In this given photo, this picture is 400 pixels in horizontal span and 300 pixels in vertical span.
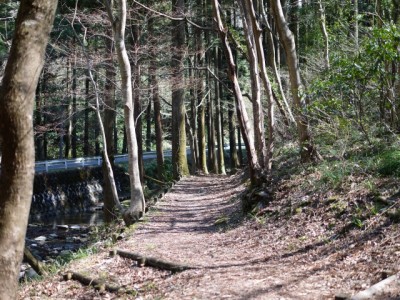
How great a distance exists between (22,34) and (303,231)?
538 cm

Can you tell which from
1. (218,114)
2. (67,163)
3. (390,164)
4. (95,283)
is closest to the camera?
(95,283)

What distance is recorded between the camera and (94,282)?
23.2 ft

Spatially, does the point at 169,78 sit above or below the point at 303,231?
above

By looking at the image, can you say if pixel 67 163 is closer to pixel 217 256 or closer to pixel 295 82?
pixel 295 82

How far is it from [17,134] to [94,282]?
11.9 ft

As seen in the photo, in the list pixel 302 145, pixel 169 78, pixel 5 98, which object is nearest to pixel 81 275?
pixel 5 98

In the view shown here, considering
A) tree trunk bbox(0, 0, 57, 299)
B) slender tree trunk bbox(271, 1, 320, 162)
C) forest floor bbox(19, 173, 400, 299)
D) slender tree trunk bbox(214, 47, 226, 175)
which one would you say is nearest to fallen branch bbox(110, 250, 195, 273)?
forest floor bbox(19, 173, 400, 299)

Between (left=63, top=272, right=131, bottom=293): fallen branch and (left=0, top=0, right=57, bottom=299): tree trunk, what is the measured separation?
2.62 meters

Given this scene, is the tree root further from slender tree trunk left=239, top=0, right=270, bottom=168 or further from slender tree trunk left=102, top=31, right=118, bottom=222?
slender tree trunk left=102, top=31, right=118, bottom=222

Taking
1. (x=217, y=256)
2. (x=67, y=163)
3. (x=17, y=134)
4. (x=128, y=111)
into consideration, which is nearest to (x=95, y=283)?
(x=217, y=256)

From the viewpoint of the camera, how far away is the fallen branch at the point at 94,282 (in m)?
6.64

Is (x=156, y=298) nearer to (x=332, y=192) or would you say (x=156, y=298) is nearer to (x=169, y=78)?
(x=332, y=192)

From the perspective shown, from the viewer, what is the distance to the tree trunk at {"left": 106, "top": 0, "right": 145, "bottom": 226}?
11539 millimetres

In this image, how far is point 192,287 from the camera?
597 centimetres
